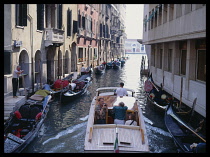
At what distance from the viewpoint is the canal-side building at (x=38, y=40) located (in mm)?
10648

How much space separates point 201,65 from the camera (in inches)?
437

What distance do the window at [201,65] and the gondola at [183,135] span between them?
308 cm

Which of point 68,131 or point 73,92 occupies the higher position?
point 73,92

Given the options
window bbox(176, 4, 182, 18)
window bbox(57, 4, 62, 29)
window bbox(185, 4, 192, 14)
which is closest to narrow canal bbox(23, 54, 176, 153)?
window bbox(185, 4, 192, 14)

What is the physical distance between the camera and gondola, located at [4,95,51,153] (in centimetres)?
638

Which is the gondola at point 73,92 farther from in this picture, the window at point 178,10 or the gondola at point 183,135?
the window at point 178,10

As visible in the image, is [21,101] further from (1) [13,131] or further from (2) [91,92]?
(2) [91,92]

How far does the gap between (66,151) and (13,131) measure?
5.10ft

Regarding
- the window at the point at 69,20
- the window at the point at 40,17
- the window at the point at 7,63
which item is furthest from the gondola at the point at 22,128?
the window at the point at 69,20

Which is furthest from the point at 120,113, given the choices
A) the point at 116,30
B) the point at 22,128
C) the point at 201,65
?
the point at 116,30

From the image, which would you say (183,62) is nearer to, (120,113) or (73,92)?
(73,92)

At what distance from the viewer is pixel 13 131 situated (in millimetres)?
7535

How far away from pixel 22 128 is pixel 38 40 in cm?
711
